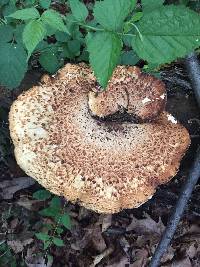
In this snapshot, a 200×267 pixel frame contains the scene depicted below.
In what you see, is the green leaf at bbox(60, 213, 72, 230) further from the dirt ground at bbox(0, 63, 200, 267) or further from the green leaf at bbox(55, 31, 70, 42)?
the green leaf at bbox(55, 31, 70, 42)

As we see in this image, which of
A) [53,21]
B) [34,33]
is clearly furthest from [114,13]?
[34,33]

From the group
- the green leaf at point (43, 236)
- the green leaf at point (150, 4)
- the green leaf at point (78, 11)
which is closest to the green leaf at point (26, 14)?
the green leaf at point (78, 11)

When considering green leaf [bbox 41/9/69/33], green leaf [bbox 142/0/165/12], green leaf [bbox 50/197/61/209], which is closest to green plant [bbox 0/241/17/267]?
green leaf [bbox 50/197/61/209]

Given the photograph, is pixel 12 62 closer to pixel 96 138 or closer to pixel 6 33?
pixel 6 33

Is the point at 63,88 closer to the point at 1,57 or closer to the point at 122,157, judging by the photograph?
the point at 1,57

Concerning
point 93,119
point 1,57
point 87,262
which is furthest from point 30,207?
point 1,57

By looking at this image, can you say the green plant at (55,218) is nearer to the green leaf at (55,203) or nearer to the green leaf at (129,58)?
the green leaf at (55,203)
